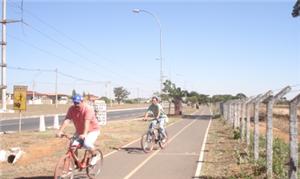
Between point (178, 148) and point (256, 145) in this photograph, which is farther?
point (178, 148)

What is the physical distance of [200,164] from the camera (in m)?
14.5

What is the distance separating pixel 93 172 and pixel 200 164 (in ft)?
12.1

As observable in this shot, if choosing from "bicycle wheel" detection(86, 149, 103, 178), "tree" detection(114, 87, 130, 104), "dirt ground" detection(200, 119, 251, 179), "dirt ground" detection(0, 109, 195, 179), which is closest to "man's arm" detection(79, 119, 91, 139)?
"bicycle wheel" detection(86, 149, 103, 178)

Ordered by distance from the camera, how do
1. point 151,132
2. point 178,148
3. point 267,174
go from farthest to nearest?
1. point 178,148
2. point 151,132
3. point 267,174

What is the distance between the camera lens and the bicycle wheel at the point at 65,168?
1002cm

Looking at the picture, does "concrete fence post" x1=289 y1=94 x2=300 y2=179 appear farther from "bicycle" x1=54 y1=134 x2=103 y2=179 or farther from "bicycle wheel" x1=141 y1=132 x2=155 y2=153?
"bicycle wheel" x1=141 y1=132 x2=155 y2=153

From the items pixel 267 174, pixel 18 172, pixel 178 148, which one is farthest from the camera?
pixel 178 148

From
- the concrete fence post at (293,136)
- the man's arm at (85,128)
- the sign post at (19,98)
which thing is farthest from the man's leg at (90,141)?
the sign post at (19,98)

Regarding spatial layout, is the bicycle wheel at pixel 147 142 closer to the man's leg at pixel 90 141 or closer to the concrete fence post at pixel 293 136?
the man's leg at pixel 90 141

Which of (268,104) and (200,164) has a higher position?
(268,104)

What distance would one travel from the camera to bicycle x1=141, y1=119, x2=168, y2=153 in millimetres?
17609

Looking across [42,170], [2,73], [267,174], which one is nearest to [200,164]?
[267,174]

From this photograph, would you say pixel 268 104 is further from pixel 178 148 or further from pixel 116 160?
pixel 178 148

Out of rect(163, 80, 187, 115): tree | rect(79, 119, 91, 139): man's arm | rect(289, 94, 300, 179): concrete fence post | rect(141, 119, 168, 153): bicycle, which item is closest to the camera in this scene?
rect(289, 94, 300, 179): concrete fence post
